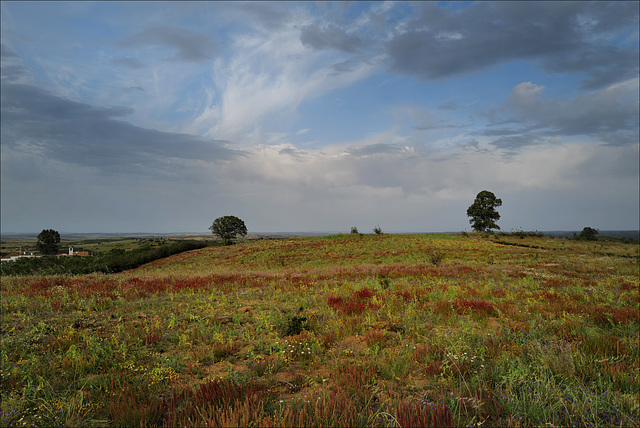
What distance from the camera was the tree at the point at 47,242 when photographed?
91.6 m

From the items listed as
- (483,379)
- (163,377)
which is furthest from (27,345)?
(483,379)

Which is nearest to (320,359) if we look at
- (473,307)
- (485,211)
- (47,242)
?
(473,307)

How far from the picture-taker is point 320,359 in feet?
16.8

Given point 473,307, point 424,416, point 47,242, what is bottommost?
point 47,242

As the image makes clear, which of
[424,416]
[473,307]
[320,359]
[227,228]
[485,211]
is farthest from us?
[227,228]

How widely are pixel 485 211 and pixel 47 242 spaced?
129m

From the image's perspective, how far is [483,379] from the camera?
394cm

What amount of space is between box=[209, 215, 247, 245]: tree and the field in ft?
Result: 245

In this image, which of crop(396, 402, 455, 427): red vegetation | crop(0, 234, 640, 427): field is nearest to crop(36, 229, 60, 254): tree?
crop(0, 234, 640, 427): field

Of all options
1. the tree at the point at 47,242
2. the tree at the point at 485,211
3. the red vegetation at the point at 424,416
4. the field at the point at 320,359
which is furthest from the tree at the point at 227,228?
the red vegetation at the point at 424,416

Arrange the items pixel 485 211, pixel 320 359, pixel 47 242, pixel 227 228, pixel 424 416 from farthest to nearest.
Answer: pixel 47 242 → pixel 227 228 → pixel 485 211 → pixel 320 359 → pixel 424 416

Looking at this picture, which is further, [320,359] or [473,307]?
[473,307]

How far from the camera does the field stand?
311cm

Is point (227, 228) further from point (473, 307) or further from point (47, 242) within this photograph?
point (473, 307)
